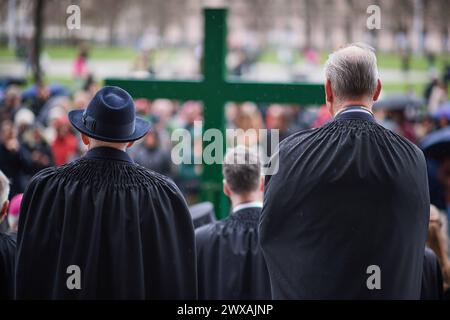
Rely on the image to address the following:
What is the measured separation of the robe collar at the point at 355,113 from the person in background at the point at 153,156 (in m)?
5.93

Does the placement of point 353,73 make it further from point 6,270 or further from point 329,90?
point 6,270

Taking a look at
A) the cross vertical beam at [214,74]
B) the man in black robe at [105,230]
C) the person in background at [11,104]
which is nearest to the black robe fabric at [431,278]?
the man in black robe at [105,230]

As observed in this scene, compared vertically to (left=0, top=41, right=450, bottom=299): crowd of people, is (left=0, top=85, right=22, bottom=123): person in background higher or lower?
higher

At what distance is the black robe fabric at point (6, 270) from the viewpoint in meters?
3.61

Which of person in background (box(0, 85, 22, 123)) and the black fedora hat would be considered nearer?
the black fedora hat

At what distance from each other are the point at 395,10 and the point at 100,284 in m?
20.8

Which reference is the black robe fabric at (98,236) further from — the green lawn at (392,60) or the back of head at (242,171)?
the green lawn at (392,60)

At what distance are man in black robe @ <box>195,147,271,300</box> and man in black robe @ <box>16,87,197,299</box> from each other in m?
0.79

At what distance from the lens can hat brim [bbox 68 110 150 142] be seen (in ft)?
10.8

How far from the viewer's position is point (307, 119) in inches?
513

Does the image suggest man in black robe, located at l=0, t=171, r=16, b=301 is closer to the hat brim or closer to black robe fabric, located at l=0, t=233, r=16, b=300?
black robe fabric, located at l=0, t=233, r=16, b=300

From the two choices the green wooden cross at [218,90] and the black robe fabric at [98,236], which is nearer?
the black robe fabric at [98,236]

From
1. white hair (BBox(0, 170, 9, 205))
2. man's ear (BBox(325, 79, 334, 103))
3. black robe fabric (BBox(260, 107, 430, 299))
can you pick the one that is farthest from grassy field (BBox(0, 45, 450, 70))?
black robe fabric (BBox(260, 107, 430, 299))
